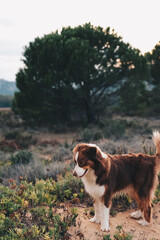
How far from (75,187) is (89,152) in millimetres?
2120

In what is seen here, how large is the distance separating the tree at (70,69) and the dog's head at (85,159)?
41.6 feet

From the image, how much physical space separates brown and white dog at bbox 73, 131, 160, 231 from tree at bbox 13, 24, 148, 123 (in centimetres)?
1226

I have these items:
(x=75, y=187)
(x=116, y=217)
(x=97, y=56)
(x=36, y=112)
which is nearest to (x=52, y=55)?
(x=97, y=56)

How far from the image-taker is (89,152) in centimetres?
340

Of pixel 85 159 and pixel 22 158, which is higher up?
pixel 85 159

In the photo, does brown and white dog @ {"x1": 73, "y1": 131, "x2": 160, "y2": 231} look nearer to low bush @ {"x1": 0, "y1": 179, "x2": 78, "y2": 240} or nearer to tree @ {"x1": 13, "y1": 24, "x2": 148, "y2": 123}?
low bush @ {"x1": 0, "y1": 179, "x2": 78, "y2": 240}

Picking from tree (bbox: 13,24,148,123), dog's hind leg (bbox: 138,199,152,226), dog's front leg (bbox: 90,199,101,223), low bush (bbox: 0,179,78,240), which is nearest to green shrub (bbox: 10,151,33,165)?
low bush (bbox: 0,179,78,240)

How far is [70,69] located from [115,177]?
12741mm

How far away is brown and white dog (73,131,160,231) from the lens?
3.49 meters

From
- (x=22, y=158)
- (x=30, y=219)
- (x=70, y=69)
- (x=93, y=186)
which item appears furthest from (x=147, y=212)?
(x=70, y=69)

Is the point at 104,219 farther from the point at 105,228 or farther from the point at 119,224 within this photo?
the point at 119,224

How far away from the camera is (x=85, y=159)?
132 inches

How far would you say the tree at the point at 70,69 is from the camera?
15.8 m

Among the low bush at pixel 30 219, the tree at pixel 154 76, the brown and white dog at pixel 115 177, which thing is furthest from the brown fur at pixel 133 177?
the tree at pixel 154 76
